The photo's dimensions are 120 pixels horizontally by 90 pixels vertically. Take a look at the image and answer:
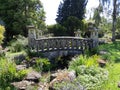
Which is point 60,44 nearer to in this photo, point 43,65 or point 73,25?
point 43,65

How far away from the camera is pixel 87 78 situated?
9.62 metres

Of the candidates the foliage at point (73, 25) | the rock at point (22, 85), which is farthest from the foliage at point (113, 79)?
the foliage at point (73, 25)

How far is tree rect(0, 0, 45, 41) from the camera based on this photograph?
26.0 metres

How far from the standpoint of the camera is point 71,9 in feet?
120

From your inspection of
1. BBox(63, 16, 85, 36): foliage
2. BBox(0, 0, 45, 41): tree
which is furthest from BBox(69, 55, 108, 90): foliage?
BBox(63, 16, 85, 36): foliage

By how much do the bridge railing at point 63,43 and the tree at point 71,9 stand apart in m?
19.7

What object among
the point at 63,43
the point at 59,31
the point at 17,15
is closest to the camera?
the point at 63,43

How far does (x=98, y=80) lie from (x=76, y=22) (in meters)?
Answer: 23.2

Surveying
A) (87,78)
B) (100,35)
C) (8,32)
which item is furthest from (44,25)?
(87,78)

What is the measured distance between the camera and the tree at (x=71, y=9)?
36.2m

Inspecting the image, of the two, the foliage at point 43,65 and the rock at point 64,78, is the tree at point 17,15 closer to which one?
the foliage at point 43,65

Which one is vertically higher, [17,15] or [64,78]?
[17,15]

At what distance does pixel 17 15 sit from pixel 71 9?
486 inches

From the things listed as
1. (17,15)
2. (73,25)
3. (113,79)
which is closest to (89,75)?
(113,79)
